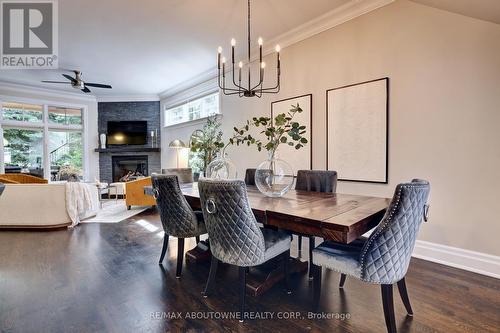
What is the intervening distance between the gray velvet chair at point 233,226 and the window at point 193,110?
13.4 ft

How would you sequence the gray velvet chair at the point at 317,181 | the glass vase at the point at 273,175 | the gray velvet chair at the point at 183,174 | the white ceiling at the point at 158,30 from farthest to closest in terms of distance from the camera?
the gray velvet chair at the point at 183,174
the white ceiling at the point at 158,30
the gray velvet chair at the point at 317,181
the glass vase at the point at 273,175

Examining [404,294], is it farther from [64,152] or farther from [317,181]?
[64,152]

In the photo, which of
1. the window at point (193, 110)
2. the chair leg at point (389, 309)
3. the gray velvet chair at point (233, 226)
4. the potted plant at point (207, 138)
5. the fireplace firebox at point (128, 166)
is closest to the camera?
the chair leg at point (389, 309)

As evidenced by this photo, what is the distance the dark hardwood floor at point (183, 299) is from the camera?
1.75 meters

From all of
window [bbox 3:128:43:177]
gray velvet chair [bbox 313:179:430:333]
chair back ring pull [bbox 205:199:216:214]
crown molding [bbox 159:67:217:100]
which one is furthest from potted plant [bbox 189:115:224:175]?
window [bbox 3:128:43:177]

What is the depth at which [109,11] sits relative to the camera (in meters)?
3.28

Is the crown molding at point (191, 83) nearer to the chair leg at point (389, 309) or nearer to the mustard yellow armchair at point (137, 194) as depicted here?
the mustard yellow armchair at point (137, 194)

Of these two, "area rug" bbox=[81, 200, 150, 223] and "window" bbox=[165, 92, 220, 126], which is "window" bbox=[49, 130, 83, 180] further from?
"window" bbox=[165, 92, 220, 126]

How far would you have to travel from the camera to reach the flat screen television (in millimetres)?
7719

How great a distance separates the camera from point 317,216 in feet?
5.17

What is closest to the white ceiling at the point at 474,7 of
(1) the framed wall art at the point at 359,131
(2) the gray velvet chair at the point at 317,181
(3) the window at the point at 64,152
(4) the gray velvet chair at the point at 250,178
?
→ (1) the framed wall art at the point at 359,131

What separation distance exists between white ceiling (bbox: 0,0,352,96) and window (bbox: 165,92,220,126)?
66 cm

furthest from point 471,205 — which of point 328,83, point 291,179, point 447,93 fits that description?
point 328,83

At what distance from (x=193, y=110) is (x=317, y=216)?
559 centimetres
